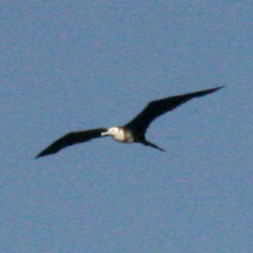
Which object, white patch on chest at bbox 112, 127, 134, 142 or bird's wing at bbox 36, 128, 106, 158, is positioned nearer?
white patch on chest at bbox 112, 127, 134, 142

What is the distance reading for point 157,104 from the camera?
72.0 ft

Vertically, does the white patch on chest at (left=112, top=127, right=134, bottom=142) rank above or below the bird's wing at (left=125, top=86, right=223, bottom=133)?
below

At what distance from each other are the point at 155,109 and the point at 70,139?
2.06m

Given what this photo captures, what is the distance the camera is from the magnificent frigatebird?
71.7ft

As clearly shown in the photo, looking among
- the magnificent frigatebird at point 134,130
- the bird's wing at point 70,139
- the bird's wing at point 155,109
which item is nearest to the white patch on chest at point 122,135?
the magnificent frigatebird at point 134,130

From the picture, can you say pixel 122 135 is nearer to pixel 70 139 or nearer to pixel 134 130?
pixel 134 130

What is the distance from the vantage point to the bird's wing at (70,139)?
22936 mm

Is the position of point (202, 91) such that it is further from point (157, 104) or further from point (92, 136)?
point (92, 136)

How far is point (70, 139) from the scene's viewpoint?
23.1 meters

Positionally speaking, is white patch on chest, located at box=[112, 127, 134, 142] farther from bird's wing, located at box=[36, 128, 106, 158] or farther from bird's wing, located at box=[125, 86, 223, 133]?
bird's wing, located at box=[36, 128, 106, 158]

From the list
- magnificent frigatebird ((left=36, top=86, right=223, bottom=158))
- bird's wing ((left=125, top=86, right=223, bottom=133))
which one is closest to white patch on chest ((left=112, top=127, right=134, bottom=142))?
magnificent frigatebird ((left=36, top=86, right=223, bottom=158))

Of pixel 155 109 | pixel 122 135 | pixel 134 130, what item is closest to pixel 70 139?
pixel 122 135

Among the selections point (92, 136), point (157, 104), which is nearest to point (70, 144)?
point (92, 136)

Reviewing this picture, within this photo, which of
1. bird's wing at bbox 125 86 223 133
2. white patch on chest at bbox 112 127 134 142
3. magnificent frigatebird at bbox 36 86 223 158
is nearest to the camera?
bird's wing at bbox 125 86 223 133
